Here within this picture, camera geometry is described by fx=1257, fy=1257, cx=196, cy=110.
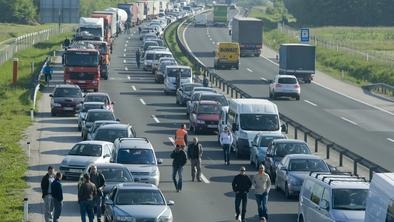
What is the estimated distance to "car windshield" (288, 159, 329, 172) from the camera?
3622 cm

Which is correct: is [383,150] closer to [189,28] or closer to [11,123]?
[11,123]

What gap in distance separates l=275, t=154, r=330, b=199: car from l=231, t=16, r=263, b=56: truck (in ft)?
246

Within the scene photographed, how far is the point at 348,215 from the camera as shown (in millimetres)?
27266

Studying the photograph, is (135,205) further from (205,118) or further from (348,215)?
(205,118)

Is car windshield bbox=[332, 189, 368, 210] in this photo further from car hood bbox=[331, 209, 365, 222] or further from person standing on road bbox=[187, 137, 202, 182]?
person standing on road bbox=[187, 137, 202, 182]

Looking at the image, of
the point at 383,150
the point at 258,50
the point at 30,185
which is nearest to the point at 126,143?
the point at 30,185

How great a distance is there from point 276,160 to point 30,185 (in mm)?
7768

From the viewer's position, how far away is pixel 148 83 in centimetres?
8181

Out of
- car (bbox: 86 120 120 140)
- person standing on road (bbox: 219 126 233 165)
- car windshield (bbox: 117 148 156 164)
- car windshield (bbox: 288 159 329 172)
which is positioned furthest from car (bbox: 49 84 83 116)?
car windshield (bbox: 288 159 329 172)

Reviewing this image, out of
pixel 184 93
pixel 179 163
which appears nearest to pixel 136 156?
pixel 179 163

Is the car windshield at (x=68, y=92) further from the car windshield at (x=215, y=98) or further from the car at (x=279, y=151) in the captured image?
the car at (x=279, y=151)

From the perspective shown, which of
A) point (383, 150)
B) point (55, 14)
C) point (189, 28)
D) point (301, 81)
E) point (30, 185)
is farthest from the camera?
point (189, 28)

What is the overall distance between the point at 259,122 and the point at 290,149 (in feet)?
20.7

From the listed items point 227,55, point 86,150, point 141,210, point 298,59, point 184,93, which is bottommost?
point 141,210
